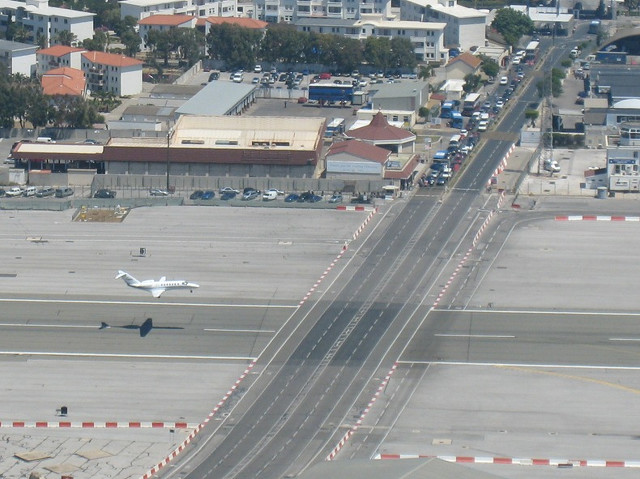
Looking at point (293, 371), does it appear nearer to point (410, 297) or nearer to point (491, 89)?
point (410, 297)

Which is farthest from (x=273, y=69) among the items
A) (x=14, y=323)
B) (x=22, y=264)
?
(x=14, y=323)

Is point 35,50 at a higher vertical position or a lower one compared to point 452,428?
higher

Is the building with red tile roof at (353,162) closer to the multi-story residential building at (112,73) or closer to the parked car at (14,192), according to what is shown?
the parked car at (14,192)

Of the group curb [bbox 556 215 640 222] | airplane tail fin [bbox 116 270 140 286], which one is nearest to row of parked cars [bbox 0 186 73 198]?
airplane tail fin [bbox 116 270 140 286]

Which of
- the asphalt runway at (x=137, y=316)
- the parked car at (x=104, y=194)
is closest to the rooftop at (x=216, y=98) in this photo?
the parked car at (x=104, y=194)

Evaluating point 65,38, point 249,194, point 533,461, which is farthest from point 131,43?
point 533,461

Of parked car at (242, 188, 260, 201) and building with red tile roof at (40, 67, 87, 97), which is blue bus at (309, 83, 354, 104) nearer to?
building with red tile roof at (40, 67, 87, 97)
